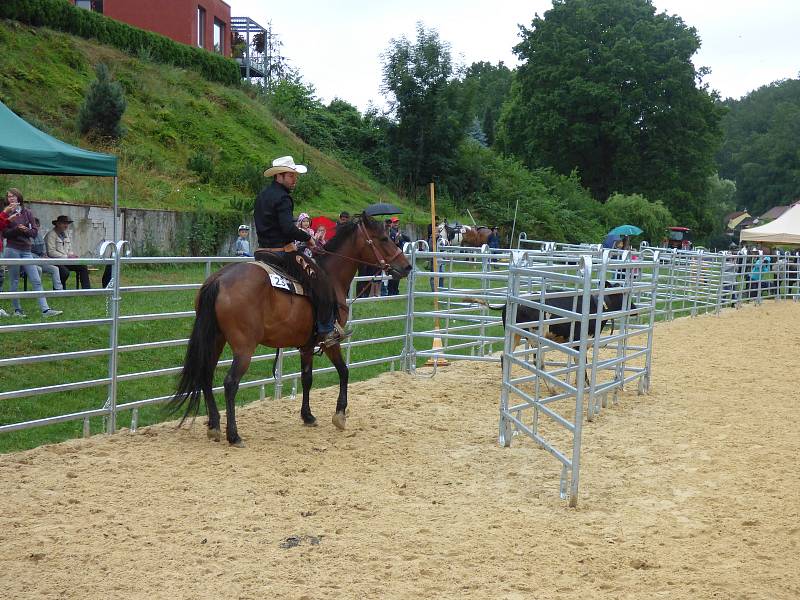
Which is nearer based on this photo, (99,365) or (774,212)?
(99,365)

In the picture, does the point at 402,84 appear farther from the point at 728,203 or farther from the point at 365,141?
the point at 728,203

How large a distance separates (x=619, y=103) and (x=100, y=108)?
33.1 m

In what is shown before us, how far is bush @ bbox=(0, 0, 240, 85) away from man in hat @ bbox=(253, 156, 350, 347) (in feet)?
71.8

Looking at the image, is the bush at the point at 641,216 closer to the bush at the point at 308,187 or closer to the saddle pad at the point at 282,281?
the bush at the point at 308,187

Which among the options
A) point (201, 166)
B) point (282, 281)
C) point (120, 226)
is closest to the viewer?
point (282, 281)

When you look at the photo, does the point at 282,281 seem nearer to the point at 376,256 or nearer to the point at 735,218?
the point at 376,256

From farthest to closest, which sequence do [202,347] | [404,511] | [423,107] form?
[423,107], [202,347], [404,511]

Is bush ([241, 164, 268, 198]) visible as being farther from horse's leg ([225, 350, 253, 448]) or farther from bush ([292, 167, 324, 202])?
horse's leg ([225, 350, 253, 448])

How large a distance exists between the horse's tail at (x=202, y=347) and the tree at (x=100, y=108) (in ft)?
58.9

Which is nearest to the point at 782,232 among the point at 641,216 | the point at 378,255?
the point at 641,216

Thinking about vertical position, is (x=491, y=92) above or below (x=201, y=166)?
above

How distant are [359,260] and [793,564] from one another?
464cm

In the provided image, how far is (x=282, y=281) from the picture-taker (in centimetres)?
703

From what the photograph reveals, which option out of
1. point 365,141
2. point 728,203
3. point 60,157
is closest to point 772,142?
point 728,203
